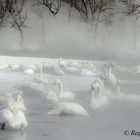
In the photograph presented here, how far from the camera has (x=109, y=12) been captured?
56.8 meters

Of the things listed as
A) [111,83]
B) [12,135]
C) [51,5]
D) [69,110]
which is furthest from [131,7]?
[12,135]

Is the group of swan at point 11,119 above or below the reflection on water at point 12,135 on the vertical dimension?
above

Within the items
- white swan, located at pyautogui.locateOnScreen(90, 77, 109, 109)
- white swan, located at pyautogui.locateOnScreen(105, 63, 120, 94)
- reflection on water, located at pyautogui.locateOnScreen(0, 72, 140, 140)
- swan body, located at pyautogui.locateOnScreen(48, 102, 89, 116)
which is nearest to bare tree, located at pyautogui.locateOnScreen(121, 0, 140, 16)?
white swan, located at pyautogui.locateOnScreen(105, 63, 120, 94)

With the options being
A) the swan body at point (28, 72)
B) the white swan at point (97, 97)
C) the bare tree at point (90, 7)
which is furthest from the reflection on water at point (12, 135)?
the bare tree at point (90, 7)

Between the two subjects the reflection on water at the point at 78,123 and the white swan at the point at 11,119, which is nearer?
the reflection on water at the point at 78,123

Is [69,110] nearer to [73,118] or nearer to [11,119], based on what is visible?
[73,118]

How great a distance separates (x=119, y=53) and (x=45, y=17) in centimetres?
1942

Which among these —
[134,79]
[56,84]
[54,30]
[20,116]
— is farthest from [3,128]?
[54,30]

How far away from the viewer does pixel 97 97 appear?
1694 cm

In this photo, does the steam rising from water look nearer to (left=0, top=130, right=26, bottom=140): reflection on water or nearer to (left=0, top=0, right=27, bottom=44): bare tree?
(left=0, top=0, right=27, bottom=44): bare tree

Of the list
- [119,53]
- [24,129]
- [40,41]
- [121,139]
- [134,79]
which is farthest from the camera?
[40,41]

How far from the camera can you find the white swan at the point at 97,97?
642 inches

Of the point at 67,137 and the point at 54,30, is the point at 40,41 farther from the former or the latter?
the point at 67,137

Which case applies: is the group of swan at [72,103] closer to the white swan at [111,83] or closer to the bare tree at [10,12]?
the white swan at [111,83]
